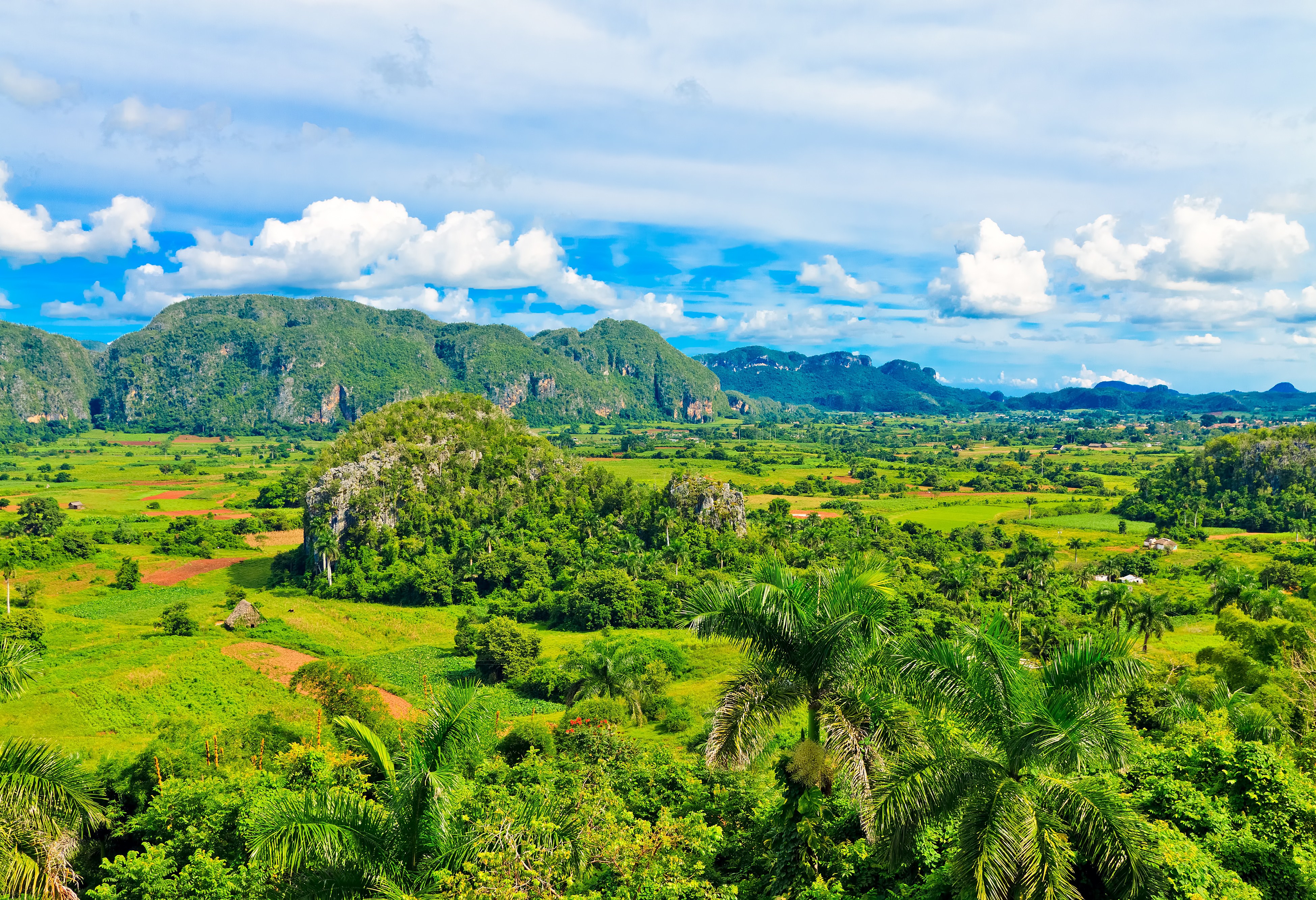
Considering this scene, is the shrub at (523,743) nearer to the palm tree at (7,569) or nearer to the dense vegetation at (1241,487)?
the palm tree at (7,569)

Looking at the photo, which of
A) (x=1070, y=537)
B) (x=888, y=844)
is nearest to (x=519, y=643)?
(x=888, y=844)

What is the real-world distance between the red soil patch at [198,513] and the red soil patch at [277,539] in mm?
5457

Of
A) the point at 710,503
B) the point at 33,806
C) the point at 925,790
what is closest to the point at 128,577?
the point at 710,503

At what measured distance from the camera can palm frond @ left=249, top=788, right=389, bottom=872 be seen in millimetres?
9438

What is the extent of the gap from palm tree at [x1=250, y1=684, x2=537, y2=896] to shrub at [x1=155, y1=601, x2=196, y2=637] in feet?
123

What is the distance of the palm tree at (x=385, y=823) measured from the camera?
9.63m

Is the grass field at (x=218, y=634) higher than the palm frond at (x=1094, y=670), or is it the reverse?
the palm frond at (x=1094, y=670)

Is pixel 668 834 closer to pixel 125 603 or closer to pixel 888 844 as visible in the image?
pixel 888 844

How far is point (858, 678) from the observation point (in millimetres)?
10633

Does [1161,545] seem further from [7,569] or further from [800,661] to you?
[7,569]

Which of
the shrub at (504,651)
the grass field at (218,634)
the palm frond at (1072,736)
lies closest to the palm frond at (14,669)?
the grass field at (218,634)

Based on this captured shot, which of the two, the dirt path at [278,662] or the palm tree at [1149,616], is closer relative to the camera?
the dirt path at [278,662]

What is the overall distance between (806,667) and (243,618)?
44.9 m

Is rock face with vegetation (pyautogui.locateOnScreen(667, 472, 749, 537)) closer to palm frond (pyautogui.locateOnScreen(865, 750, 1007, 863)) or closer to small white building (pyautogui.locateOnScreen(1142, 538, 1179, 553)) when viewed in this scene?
small white building (pyautogui.locateOnScreen(1142, 538, 1179, 553))
